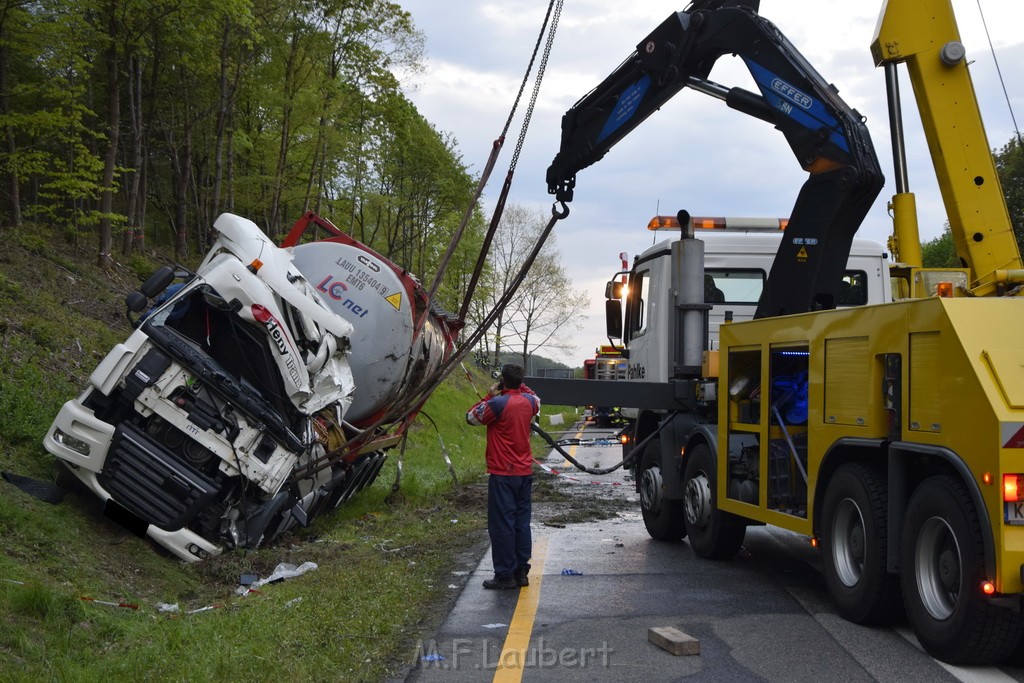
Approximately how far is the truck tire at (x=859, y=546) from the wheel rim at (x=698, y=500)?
2.32 meters

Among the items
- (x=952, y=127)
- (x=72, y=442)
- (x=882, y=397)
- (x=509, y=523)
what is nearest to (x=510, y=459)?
(x=509, y=523)

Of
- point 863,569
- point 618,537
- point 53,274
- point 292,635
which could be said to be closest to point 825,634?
point 863,569

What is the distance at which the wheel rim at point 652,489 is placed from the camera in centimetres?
1061

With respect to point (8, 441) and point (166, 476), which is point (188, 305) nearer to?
point (166, 476)

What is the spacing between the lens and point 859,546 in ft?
22.3

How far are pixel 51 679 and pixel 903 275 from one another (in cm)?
803

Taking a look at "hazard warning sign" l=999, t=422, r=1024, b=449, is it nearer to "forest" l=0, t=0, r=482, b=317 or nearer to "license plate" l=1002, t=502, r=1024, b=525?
"license plate" l=1002, t=502, r=1024, b=525

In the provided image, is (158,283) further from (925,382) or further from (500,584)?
(925,382)

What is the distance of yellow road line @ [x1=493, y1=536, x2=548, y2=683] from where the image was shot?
5.61m

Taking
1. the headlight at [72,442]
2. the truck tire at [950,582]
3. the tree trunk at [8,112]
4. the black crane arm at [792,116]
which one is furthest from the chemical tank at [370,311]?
the tree trunk at [8,112]

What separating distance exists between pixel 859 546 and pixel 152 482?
5.23 metres

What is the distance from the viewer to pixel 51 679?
4914 millimetres

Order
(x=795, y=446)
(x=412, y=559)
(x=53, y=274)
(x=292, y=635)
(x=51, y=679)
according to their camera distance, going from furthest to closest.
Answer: (x=53, y=274), (x=412, y=559), (x=795, y=446), (x=292, y=635), (x=51, y=679)

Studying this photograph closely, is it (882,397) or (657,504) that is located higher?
(882,397)
